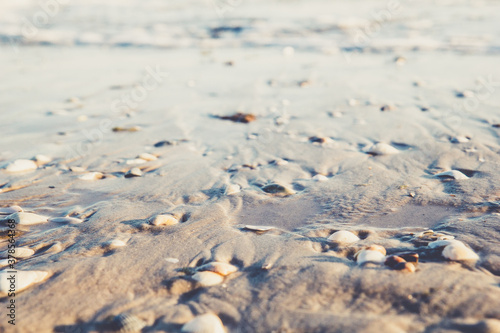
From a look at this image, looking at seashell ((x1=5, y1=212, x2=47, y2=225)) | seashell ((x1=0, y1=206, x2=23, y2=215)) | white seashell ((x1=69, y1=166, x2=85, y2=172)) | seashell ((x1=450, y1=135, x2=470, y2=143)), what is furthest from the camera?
seashell ((x1=450, y1=135, x2=470, y2=143))

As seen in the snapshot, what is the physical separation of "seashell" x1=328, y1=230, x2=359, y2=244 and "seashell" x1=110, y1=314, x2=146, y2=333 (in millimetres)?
908

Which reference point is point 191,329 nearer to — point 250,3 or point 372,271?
point 372,271

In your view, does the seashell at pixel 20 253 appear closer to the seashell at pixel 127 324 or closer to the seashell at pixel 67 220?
the seashell at pixel 67 220

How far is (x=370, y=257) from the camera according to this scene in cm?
171

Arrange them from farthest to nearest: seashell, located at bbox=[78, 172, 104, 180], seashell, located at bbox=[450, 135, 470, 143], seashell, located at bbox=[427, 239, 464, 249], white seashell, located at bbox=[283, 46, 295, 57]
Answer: white seashell, located at bbox=[283, 46, 295, 57]
seashell, located at bbox=[450, 135, 470, 143]
seashell, located at bbox=[78, 172, 104, 180]
seashell, located at bbox=[427, 239, 464, 249]

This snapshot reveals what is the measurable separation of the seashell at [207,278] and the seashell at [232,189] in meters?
0.90

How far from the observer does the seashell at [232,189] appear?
2.55m

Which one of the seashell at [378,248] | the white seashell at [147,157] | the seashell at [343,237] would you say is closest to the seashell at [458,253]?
the seashell at [378,248]

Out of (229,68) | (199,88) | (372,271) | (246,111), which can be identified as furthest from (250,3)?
(372,271)

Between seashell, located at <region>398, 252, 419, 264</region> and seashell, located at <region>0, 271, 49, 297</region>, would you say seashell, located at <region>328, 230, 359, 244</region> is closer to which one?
seashell, located at <region>398, 252, 419, 264</region>

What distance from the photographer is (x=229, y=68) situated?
256 inches

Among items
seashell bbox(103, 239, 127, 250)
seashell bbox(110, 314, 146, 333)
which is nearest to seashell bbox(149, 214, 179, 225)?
seashell bbox(103, 239, 127, 250)

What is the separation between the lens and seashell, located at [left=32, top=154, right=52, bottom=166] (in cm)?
311

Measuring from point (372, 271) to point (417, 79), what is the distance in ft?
14.1
